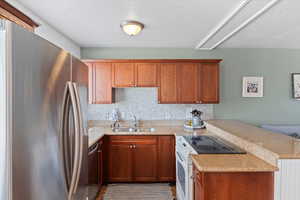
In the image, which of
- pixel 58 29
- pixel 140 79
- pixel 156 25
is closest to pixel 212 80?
pixel 140 79

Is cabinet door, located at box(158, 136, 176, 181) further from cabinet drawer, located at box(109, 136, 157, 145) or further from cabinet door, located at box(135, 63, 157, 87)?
cabinet door, located at box(135, 63, 157, 87)

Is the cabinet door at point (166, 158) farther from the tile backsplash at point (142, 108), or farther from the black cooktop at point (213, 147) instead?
the black cooktop at point (213, 147)

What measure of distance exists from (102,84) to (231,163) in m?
2.66

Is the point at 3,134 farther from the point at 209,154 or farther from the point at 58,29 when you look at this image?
the point at 58,29

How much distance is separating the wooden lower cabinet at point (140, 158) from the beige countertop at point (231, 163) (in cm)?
156

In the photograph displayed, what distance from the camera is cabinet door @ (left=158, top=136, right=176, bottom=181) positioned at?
3.41 meters

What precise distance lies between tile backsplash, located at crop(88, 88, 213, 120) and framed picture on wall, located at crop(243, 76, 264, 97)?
2.55 feet

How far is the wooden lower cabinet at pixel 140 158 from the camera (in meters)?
3.41

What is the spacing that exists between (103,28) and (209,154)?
2189 mm

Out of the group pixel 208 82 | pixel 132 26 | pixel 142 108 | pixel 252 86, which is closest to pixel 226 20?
pixel 132 26

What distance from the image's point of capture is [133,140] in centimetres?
342

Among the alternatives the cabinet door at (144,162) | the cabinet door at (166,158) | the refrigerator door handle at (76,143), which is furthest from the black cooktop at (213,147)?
the refrigerator door handle at (76,143)

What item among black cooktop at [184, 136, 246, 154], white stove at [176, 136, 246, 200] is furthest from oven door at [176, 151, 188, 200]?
black cooktop at [184, 136, 246, 154]

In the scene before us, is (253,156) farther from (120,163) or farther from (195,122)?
(120,163)
